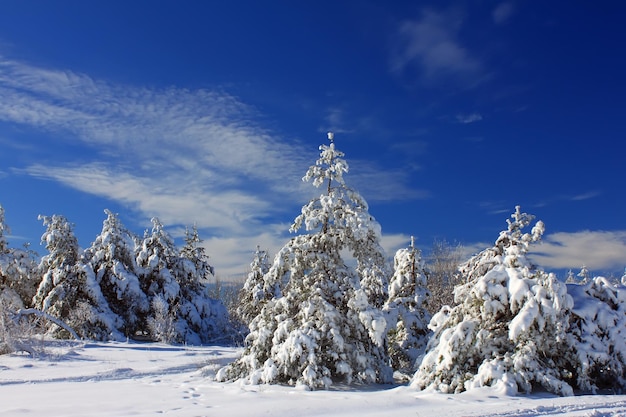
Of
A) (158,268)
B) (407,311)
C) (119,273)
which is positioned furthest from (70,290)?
(407,311)

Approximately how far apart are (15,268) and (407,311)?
83.8 ft

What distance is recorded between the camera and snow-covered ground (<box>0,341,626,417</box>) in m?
8.78

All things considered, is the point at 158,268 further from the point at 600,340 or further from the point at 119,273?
the point at 600,340

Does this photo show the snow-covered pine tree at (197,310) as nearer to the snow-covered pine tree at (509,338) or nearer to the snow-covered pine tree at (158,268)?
the snow-covered pine tree at (158,268)

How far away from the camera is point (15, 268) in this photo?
102 ft

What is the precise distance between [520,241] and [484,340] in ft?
9.88

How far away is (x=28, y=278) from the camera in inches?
1265

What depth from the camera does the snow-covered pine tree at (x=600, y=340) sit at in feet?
36.8

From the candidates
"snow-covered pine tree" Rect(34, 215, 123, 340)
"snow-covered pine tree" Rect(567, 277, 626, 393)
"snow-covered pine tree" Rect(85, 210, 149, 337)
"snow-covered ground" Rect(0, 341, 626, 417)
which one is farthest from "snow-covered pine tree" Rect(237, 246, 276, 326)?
"snow-covered pine tree" Rect(567, 277, 626, 393)

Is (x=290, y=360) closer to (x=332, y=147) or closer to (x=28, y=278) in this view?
A: (x=332, y=147)

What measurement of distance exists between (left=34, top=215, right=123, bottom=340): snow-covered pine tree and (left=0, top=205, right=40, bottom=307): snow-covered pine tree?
3.25ft

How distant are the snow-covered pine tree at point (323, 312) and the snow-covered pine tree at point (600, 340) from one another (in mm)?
4540

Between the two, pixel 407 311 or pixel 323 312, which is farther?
pixel 407 311

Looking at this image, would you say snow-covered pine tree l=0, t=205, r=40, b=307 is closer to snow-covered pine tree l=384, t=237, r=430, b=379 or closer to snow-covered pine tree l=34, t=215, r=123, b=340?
snow-covered pine tree l=34, t=215, r=123, b=340
